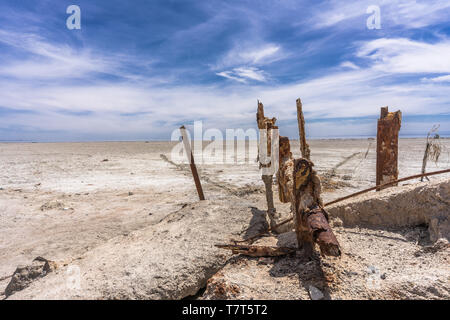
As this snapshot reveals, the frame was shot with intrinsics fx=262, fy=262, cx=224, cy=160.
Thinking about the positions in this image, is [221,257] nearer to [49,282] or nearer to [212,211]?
[212,211]

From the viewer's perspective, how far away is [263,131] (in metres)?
4.78

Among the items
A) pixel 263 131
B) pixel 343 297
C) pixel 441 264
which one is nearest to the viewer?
pixel 343 297

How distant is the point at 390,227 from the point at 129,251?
363cm

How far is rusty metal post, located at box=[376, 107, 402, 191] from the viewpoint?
4781 millimetres

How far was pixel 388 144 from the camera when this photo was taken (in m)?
4.83

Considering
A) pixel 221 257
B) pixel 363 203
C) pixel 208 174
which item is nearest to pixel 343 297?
pixel 221 257

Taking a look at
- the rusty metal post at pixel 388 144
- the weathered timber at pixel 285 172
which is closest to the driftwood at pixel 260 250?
the weathered timber at pixel 285 172

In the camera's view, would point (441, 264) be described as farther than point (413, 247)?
No

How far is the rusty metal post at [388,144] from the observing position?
4781 millimetres

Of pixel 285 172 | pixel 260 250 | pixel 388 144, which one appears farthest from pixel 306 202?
pixel 388 144

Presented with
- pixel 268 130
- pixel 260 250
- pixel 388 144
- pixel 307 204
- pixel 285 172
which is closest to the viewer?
pixel 307 204

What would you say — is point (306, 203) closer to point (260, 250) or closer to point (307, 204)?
→ point (307, 204)

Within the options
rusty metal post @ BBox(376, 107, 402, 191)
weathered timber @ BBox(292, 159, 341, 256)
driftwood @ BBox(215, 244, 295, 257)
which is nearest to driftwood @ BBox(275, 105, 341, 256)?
weathered timber @ BBox(292, 159, 341, 256)

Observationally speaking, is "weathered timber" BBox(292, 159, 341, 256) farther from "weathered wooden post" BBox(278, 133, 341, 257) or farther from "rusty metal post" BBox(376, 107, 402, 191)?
"rusty metal post" BBox(376, 107, 402, 191)
